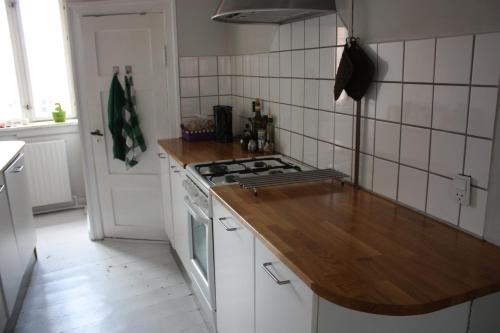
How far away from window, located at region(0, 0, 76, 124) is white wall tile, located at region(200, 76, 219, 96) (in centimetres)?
178

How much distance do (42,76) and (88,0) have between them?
1.47m

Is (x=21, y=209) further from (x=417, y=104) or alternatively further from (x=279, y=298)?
(x=417, y=104)

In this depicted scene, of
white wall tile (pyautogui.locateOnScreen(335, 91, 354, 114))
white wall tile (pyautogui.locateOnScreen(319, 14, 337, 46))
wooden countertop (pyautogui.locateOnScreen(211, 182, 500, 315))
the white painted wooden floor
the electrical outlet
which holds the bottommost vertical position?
the white painted wooden floor

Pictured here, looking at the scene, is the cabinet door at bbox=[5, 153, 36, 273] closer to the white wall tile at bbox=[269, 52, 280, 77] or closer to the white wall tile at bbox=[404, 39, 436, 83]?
the white wall tile at bbox=[269, 52, 280, 77]

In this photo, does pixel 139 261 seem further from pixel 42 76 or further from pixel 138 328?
pixel 42 76

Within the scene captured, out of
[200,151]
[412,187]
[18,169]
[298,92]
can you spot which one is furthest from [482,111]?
[18,169]

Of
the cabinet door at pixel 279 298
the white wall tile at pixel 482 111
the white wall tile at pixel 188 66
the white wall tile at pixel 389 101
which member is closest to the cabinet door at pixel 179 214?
the white wall tile at pixel 188 66

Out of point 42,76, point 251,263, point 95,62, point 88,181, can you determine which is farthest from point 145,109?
point 251,263

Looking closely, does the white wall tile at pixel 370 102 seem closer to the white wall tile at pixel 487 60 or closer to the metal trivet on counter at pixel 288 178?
the metal trivet on counter at pixel 288 178

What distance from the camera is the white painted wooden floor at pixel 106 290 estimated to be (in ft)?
7.97

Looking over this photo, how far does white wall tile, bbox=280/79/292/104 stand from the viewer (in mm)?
2400

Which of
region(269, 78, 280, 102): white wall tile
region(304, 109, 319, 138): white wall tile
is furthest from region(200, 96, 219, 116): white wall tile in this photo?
region(304, 109, 319, 138): white wall tile

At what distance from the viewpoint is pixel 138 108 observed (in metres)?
3.29

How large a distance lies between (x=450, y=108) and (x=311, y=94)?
0.90 m
